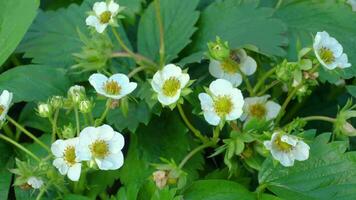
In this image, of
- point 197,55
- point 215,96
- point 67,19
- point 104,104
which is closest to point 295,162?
point 215,96

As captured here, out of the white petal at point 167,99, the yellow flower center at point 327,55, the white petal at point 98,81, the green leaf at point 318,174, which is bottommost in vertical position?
the green leaf at point 318,174

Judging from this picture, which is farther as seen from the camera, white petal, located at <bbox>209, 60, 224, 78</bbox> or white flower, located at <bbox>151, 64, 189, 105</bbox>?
white petal, located at <bbox>209, 60, 224, 78</bbox>

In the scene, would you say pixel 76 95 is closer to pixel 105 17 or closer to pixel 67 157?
pixel 67 157

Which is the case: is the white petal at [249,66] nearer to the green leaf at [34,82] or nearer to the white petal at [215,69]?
the white petal at [215,69]

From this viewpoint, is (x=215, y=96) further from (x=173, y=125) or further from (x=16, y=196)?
(x=16, y=196)

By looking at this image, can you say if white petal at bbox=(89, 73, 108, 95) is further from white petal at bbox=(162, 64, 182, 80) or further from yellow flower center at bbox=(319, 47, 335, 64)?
yellow flower center at bbox=(319, 47, 335, 64)

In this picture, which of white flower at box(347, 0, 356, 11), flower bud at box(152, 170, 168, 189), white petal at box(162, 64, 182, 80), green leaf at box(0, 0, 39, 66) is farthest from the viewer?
white flower at box(347, 0, 356, 11)

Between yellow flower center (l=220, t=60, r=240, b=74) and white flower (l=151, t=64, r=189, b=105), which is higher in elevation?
white flower (l=151, t=64, r=189, b=105)

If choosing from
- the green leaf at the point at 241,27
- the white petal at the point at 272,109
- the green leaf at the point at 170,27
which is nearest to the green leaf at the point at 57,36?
the green leaf at the point at 170,27

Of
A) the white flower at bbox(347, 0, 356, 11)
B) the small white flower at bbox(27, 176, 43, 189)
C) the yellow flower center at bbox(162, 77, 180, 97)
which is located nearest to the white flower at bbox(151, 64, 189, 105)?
the yellow flower center at bbox(162, 77, 180, 97)
